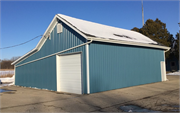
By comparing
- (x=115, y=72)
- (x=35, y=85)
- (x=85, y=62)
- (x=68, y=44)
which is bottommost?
(x=35, y=85)

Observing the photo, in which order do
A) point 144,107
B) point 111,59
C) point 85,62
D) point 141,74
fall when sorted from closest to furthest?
point 144,107, point 85,62, point 111,59, point 141,74

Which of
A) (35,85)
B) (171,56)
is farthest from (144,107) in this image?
(171,56)

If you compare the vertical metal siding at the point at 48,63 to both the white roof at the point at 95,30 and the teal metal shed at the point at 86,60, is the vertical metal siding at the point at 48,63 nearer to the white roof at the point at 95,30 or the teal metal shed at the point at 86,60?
the teal metal shed at the point at 86,60

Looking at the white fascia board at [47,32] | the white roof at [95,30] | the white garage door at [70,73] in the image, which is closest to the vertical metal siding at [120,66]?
the white roof at [95,30]

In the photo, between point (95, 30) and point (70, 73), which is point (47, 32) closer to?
point (95, 30)

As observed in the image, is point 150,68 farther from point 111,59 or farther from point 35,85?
point 35,85

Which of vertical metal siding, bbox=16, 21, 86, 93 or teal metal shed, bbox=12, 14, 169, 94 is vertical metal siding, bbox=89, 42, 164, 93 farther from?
vertical metal siding, bbox=16, 21, 86, 93

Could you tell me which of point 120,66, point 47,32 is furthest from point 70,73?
point 47,32

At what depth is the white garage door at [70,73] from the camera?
442 inches

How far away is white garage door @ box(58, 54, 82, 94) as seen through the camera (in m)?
11.2

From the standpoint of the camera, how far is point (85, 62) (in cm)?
1057

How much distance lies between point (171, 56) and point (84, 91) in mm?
28503

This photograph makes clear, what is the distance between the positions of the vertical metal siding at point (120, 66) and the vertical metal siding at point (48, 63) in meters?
0.76

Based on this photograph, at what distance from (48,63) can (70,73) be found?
298 centimetres
